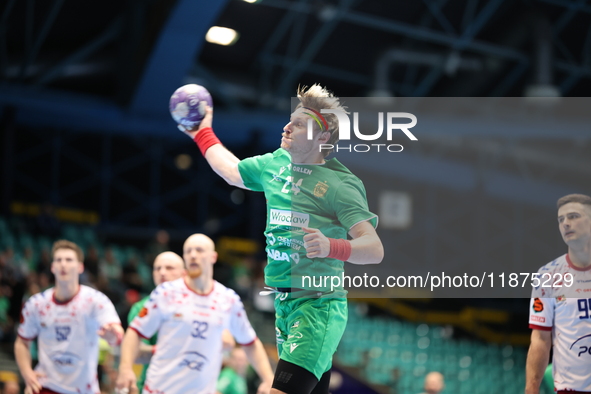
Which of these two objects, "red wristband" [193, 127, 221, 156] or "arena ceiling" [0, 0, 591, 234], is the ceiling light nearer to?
"arena ceiling" [0, 0, 591, 234]

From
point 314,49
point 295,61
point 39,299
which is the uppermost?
point 314,49

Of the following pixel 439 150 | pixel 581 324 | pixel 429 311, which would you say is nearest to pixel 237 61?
pixel 439 150

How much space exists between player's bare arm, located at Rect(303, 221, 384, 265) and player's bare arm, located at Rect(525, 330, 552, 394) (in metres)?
1.74

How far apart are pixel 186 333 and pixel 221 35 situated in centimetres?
1715

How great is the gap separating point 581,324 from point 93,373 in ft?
16.5

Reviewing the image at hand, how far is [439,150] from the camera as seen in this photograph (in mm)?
23828

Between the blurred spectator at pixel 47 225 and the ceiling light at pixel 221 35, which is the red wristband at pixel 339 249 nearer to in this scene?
the blurred spectator at pixel 47 225

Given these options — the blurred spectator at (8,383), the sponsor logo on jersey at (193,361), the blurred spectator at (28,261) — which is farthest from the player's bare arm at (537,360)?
the blurred spectator at (28,261)

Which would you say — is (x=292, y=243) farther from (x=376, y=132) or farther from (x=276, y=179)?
(x=376, y=132)

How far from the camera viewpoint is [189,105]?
5.41m

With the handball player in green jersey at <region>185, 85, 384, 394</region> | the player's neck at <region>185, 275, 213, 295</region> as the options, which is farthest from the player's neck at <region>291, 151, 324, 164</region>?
the player's neck at <region>185, 275, 213, 295</region>

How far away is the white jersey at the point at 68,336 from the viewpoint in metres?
7.65

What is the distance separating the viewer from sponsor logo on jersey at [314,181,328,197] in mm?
5004

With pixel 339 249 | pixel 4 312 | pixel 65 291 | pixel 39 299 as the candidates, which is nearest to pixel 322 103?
pixel 339 249
